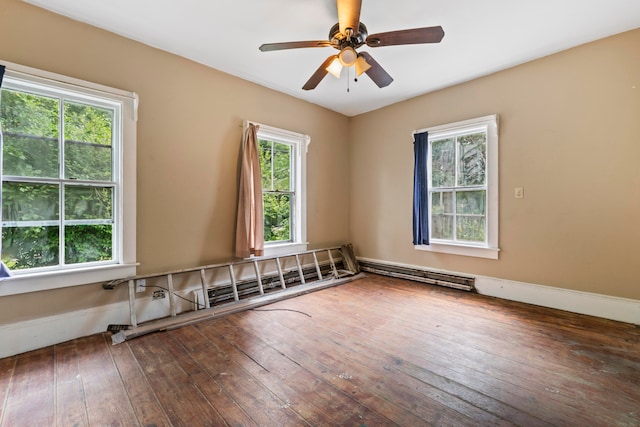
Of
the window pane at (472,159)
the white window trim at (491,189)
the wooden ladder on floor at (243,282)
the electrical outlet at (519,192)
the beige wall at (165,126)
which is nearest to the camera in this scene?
the beige wall at (165,126)

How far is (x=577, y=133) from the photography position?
9.41 ft

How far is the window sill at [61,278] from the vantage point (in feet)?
7.00

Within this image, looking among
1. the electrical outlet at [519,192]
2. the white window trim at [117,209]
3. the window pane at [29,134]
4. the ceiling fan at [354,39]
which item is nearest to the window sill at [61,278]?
the white window trim at [117,209]

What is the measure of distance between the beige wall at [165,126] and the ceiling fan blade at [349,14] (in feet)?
6.09

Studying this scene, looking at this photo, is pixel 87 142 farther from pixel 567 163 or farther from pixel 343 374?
pixel 567 163

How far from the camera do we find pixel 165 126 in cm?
288

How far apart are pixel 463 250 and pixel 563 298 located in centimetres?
108

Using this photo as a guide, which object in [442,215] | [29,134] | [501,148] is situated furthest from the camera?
[442,215]

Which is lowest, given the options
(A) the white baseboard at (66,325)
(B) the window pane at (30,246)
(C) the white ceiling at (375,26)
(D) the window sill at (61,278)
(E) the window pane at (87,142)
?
(A) the white baseboard at (66,325)

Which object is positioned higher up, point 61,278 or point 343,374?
point 61,278

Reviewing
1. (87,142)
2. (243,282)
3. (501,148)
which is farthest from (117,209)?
(501,148)

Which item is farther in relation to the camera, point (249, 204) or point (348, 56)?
point (249, 204)

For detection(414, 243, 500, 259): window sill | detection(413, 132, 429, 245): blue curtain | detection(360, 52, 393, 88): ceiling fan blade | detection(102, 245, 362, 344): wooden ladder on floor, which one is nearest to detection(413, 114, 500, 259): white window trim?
detection(414, 243, 500, 259): window sill

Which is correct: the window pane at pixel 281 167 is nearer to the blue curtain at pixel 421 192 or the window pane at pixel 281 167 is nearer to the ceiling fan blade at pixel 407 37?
the blue curtain at pixel 421 192
